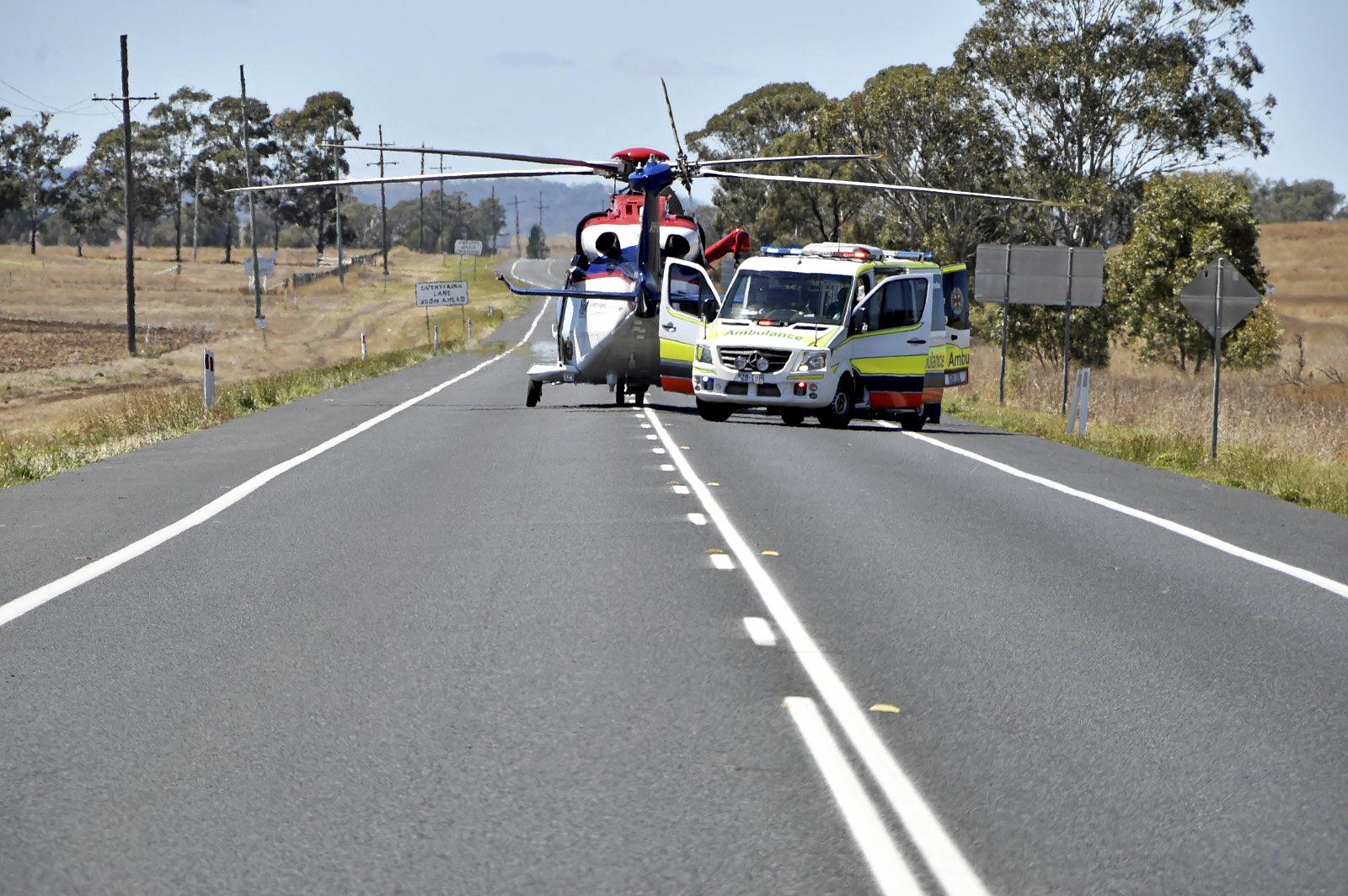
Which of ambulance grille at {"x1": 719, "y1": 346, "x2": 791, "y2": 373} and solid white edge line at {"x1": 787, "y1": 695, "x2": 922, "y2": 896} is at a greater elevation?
ambulance grille at {"x1": 719, "y1": 346, "x2": 791, "y2": 373}

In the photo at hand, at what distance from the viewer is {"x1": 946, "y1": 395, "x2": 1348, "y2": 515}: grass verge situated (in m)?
17.3

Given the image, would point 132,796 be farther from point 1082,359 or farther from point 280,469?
point 1082,359

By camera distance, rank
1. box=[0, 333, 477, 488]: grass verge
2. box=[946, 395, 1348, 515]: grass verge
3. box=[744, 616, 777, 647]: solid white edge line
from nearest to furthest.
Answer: box=[744, 616, 777, 647]: solid white edge line, box=[946, 395, 1348, 515]: grass verge, box=[0, 333, 477, 488]: grass verge

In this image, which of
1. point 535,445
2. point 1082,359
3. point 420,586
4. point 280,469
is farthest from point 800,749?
point 1082,359

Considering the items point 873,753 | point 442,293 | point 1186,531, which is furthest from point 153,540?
point 442,293

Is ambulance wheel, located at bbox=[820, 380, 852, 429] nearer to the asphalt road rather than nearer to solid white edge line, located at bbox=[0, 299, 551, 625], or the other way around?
solid white edge line, located at bbox=[0, 299, 551, 625]

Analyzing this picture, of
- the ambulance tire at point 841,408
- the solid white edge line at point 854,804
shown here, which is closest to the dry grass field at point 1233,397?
the ambulance tire at point 841,408

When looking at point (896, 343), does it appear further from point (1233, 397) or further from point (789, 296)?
point (1233, 397)

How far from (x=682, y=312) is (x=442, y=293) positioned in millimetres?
36561

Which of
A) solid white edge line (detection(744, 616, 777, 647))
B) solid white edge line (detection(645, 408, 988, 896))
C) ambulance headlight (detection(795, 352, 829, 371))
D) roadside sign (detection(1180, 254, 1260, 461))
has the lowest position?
solid white edge line (detection(744, 616, 777, 647))

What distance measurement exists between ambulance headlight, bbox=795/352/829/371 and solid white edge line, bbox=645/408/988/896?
13.1 meters

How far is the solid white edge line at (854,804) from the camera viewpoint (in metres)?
4.92

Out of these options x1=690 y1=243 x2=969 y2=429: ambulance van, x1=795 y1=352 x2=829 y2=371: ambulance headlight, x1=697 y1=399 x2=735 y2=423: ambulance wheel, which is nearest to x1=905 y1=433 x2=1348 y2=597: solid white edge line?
x1=795 y1=352 x2=829 y2=371: ambulance headlight

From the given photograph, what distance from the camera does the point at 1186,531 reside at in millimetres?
13547
